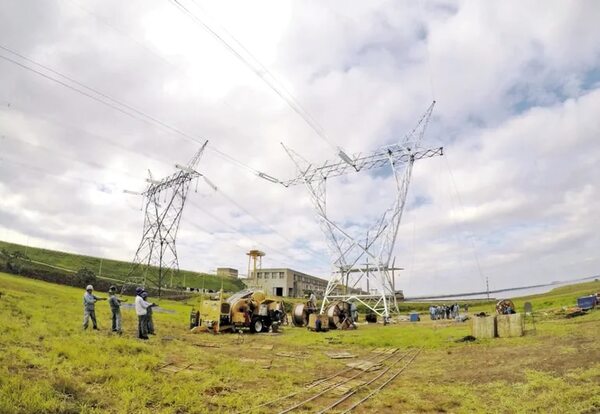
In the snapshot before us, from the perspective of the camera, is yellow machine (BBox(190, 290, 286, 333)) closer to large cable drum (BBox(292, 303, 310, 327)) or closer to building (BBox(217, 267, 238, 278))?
large cable drum (BBox(292, 303, 310, 327))

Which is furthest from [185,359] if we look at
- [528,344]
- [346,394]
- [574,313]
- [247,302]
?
[574,313]

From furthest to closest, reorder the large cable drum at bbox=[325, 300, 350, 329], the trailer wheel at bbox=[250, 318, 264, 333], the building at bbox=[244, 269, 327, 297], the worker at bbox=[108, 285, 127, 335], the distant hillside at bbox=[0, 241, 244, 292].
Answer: the building at bbox=[244, 269, 327, 297]
the distant hillside at bbox=[0, 241, 244, 292]
the large cable drum at bbox=[325, 300, 350, 329]
the trailer wheel at bbox=[250, 318, 264, 333]
the worker at bbox=[108, 285, 127, 335]

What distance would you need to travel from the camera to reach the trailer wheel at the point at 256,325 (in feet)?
80.2

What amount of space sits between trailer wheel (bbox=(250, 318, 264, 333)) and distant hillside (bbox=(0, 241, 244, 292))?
55.4 meters

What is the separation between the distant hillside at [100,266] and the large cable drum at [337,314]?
5296 cm

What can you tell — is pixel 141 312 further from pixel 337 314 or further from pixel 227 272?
pixel 227 272

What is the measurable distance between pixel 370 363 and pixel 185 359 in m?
6.80

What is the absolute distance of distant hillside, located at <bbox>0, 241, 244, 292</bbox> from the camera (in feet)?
253

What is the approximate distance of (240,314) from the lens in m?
23.9

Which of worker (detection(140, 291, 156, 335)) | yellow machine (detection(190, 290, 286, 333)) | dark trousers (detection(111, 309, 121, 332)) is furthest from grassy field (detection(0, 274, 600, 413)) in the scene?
yellow machine (detection(190, 290, 286, 333))

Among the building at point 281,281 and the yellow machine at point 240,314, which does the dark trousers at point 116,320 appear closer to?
the yellow machine at point 240,314

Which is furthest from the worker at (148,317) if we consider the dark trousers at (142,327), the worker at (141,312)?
the dark trousers at (142,327)

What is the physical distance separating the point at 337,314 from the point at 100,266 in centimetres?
6718

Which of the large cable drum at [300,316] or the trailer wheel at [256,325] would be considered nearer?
the trailer wheel at [256,325]
